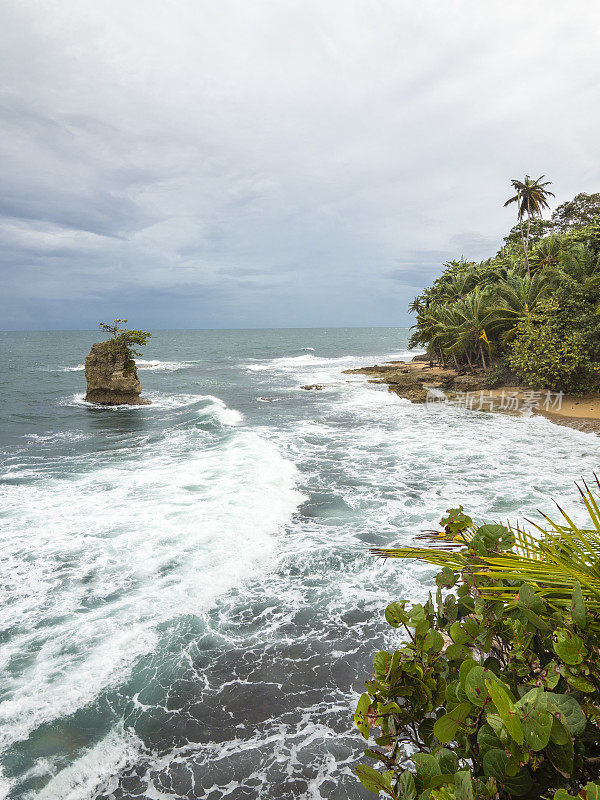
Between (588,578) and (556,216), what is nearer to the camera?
(588,578)

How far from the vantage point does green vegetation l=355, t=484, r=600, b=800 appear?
5.26 feet

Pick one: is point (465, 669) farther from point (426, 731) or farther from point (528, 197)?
point (528, 197)

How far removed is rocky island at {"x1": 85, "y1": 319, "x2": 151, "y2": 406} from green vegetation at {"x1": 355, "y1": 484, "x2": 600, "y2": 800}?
1214 inches

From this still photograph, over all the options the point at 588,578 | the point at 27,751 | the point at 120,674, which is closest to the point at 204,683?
the point at 120,674

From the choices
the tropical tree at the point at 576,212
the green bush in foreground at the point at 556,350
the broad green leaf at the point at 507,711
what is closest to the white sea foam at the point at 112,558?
the broad green leaf at the point at 507,711

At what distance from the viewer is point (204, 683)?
6.28 meters

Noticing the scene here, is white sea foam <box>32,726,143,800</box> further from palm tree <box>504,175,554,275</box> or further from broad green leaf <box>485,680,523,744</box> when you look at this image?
palm tree <box>504,175,554,275</box>

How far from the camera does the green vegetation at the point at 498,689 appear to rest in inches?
63.1

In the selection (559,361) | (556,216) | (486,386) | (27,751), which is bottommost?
(27,751)

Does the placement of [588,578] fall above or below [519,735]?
above

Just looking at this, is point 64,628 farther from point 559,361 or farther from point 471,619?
point 559,361

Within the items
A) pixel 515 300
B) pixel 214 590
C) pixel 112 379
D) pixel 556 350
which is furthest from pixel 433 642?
pixel 112 379

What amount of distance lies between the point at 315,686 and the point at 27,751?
3787mm

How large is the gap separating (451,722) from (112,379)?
33504 mm
